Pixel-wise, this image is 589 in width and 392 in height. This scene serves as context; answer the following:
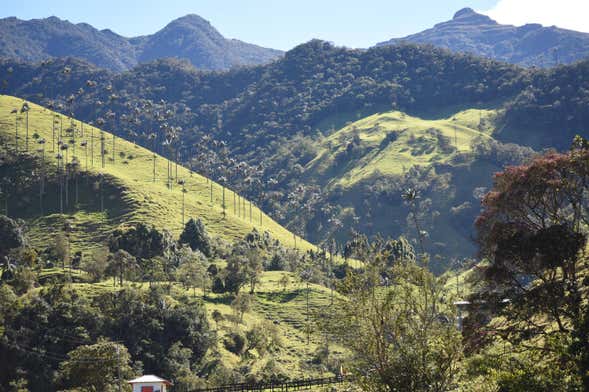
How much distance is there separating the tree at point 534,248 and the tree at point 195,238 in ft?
411

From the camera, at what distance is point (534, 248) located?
148 feet

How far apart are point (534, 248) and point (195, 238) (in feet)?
439

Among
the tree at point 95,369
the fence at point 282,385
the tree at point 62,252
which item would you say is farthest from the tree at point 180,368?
the tree at point 62,252

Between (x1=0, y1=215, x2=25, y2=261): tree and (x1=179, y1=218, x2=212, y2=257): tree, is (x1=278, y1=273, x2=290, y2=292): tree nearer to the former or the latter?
(x1=179, y1=218, x2=212, y2=257): tree


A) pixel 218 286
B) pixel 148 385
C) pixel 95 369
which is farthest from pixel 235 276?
pixel 148 385

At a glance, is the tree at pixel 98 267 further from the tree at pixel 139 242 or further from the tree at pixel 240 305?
the tree at pixel 240 305

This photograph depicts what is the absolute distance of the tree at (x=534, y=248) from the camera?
44.4 meters

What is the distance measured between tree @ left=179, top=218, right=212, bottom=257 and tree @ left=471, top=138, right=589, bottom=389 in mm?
125124

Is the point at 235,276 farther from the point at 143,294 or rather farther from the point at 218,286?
the point at 143,294

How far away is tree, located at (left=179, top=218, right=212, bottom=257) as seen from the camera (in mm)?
172250

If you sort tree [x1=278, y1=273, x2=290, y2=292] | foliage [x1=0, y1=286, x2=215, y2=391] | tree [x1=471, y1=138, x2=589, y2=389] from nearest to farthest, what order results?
tree [x1=471, y1=138, x2=589, y2=389] → foliage [x1=0, y1=286, x2=215, y2=391] → tree [x1=278, y1=273, x2=290, y2=292]

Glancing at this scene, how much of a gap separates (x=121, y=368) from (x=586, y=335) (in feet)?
198

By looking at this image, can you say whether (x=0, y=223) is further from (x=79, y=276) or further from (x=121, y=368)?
(x=121, y=368)

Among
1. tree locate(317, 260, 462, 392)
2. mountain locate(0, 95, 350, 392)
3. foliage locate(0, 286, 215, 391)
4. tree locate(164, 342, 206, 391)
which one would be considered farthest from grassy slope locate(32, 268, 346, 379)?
tree locate(317, 260, 462, 392)
